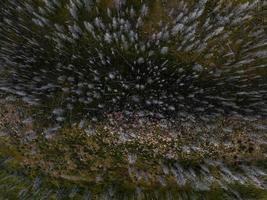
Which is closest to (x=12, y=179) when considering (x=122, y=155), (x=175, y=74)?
(x=122, y=155)

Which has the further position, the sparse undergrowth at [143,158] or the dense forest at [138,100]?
the sparse undergrowth at [143,158]

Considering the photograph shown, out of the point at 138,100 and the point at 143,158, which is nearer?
the point at 138,100

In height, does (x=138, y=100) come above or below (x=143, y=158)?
above

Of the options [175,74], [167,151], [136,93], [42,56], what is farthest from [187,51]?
[42,56]

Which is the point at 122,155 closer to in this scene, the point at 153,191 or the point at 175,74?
the point at 153,191

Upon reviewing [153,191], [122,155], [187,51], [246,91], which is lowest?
[153,191]

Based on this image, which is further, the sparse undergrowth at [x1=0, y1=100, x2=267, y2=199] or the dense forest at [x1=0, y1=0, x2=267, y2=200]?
the sparse undergrowth at [x1=0, y1=100, x2=267, y2=199]

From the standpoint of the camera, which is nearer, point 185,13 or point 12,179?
point 185,13

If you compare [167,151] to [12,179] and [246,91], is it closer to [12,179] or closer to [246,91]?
[246,91]

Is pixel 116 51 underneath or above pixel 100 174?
above
